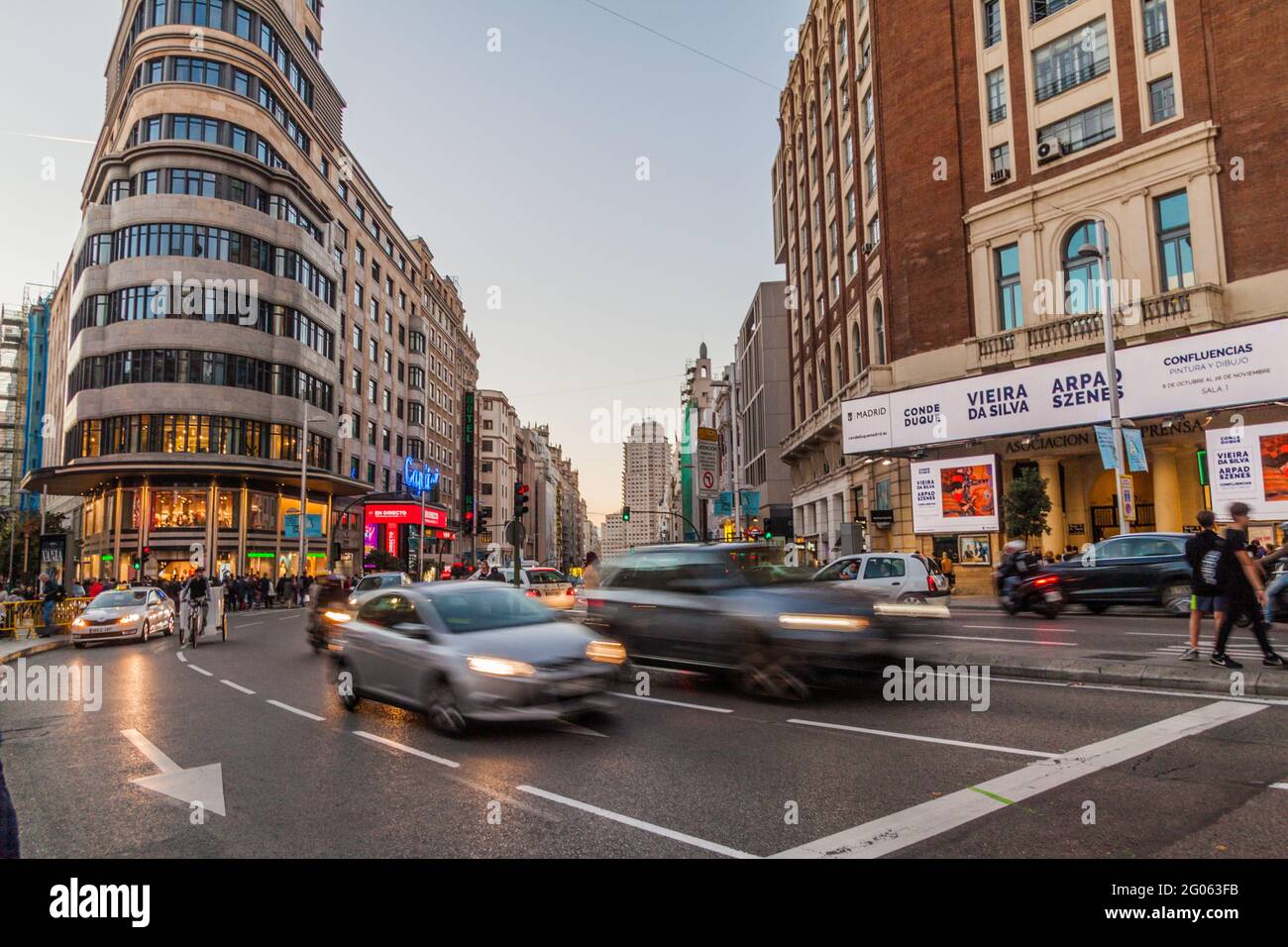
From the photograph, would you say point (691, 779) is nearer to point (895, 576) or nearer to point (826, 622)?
point (826, 622)

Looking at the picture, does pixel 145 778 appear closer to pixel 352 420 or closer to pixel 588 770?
pixel 588 770

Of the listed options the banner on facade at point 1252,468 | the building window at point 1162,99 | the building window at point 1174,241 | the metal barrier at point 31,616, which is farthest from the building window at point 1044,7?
the metal barrier at point 31,616

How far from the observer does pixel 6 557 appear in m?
65.6

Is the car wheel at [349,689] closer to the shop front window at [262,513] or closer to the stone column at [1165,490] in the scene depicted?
the stone column at [1165,490]

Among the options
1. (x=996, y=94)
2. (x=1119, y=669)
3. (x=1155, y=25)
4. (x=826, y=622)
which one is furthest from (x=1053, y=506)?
(x=826, y=622)

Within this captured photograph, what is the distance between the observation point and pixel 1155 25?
26.1 metres

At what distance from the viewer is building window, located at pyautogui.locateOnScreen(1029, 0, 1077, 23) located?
93.8 ft

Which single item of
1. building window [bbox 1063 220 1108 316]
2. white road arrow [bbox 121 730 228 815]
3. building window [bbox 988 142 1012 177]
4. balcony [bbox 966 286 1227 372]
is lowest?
white road arrow [bbox 121 730 228 815]

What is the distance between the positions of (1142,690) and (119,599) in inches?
901

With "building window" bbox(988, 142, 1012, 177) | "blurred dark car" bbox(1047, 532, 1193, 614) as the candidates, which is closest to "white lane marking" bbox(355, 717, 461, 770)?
"blurred dark car" bbox(1047, 532, 1193, 614)

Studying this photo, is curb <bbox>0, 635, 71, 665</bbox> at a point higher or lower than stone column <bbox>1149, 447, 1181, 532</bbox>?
lower

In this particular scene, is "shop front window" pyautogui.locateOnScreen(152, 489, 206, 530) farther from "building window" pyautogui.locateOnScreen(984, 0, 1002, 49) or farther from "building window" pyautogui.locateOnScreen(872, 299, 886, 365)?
"building window" pyautogui.locateOnScreen(984, 0, 1002, 49)

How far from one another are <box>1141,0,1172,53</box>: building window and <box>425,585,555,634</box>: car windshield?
29.2 m
